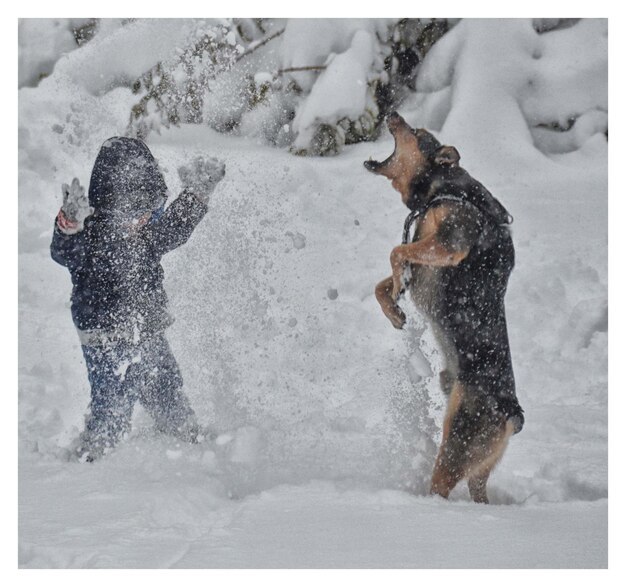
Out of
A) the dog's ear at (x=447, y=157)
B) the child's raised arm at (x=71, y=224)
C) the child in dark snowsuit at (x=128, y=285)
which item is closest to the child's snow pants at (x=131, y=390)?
the child in dark snowsuit at (x=128, y=285)

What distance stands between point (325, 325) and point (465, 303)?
0.50 metres

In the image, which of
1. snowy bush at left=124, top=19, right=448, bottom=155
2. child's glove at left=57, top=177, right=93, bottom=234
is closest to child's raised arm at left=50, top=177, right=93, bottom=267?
child's glove at left=57, top=177, right=93, bottom=234

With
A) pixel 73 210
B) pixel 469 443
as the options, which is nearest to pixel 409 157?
pixel 469 443

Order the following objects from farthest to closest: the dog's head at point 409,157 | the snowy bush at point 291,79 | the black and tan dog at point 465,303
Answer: the snowy bush at point 291,79, the dog's head at point 409,157, the black and tan dog at point 465,303

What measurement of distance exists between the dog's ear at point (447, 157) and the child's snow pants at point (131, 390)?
88 centimetres

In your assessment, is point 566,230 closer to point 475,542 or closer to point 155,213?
point 475,542

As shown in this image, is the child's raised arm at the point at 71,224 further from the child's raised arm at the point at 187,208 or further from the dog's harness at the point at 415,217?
the dog's harness at the point at 415,217

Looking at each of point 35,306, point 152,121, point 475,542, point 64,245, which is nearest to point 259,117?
point 152,121

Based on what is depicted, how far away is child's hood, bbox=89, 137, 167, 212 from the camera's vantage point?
2.31m

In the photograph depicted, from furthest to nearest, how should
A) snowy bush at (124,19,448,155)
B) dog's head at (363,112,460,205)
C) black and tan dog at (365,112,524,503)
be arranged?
snowy bush at (124,19,448,155)
dog's head at (363,112,460,205)
black and tan dog at (365,112,524,503)

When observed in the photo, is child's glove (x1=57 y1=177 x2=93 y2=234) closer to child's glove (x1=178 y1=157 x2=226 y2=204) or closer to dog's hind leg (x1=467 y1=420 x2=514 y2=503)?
child's glove (x1=178 y1=157 x2=226 y2=204)

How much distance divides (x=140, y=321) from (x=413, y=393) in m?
0.76

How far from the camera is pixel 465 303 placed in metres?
2.14

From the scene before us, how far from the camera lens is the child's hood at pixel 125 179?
2.31 m
